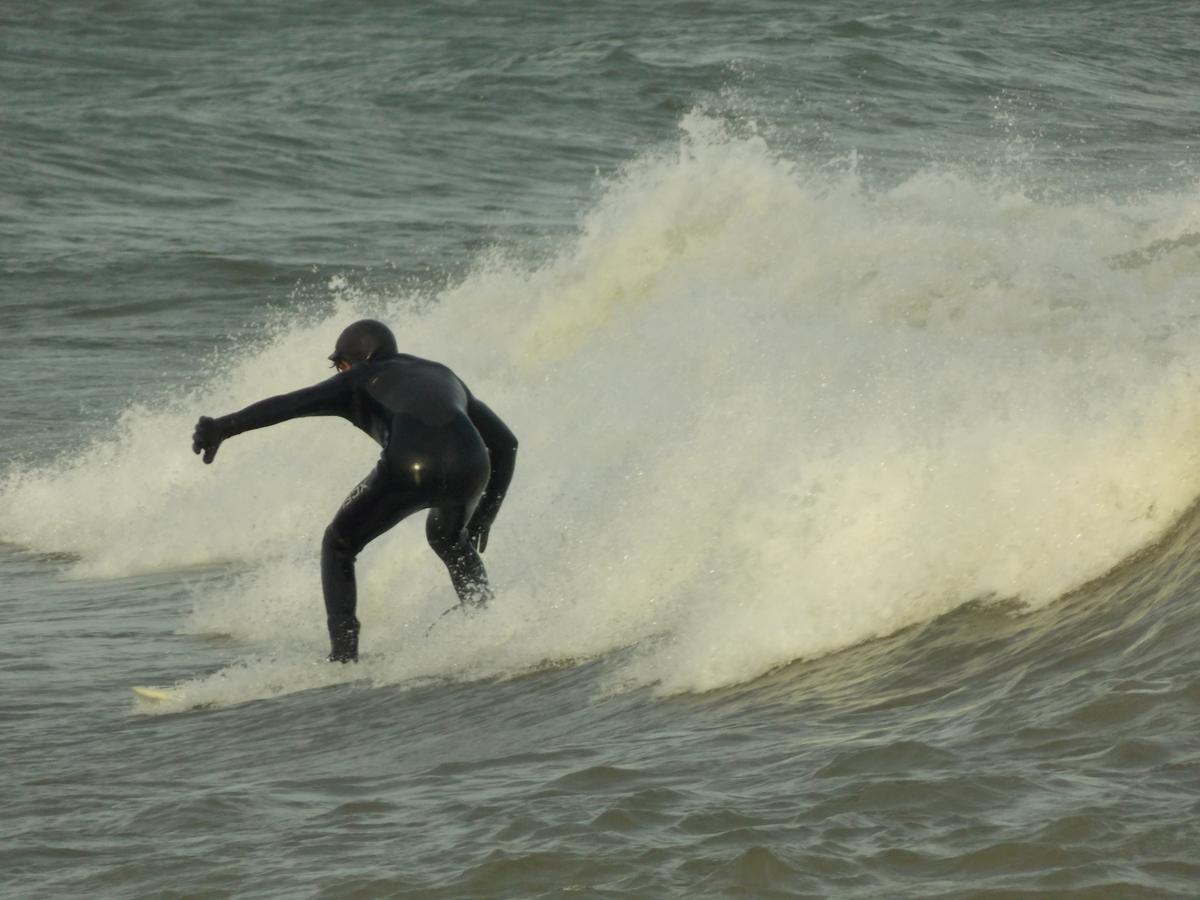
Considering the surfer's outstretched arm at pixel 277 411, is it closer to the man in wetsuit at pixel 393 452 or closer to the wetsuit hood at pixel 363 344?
the man in wetsuit at pixel 393 452

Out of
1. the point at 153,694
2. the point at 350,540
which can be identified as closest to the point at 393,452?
the point at 350,540

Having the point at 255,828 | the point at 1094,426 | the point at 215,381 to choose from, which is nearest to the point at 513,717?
the point at 255,828

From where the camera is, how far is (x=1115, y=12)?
3466 centimetres

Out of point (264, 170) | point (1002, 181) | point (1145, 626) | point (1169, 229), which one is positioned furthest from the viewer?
point (264, 170)

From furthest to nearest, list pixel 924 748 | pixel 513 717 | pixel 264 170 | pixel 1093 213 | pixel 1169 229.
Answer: pixel 264 170 < pixel 1093 213 < pixel 1169 229 < pixel 513 717 < pixel 924 748

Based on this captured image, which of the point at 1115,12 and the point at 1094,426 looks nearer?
the point at 1094,426

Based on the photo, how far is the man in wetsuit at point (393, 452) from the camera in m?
6.56

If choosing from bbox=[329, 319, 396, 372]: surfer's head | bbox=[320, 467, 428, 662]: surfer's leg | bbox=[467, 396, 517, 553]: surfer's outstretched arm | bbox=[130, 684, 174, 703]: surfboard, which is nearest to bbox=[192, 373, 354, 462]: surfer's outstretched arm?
bbox=[329, 319, 396, 372]: surfer's head

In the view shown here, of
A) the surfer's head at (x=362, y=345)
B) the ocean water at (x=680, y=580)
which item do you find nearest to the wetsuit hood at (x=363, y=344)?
the surfer's head at (x=362, y=345)

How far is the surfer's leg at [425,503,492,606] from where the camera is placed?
675 cm

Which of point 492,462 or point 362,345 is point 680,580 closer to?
point 492,462

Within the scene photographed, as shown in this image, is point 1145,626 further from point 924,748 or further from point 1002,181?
point 1002,181

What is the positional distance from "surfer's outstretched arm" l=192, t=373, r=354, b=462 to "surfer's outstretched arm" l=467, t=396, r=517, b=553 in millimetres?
511

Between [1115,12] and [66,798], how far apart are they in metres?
32.9
